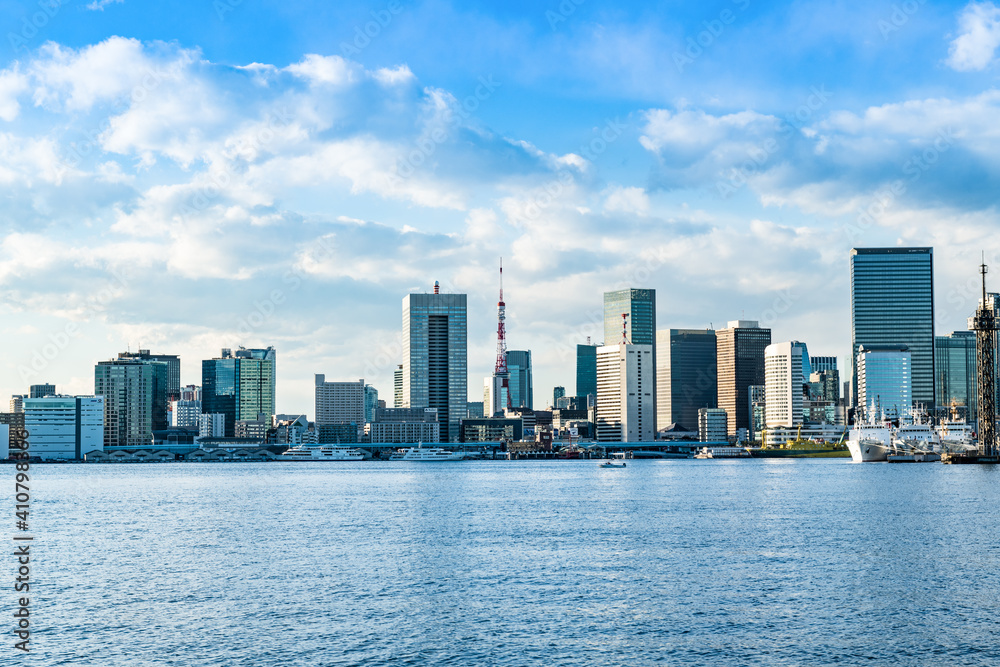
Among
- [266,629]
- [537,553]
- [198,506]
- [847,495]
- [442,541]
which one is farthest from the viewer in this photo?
[847,495]

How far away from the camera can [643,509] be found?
4075 inches

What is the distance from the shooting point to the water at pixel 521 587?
4144cm

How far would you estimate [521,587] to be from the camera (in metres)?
54.7

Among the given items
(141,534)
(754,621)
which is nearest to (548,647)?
(754,621)

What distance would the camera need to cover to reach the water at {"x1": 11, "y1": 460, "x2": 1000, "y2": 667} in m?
41.4

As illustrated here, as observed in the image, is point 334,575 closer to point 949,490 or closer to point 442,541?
point 442,541

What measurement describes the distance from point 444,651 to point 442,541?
34.1m

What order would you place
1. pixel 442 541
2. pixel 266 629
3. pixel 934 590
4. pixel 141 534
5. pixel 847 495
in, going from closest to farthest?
1. pixel 266 629
2. pixel 934 590
3. pixel 442 541
4. pixel 141 534
5. pixel 847 495

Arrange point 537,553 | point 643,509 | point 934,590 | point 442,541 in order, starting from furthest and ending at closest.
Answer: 1. point 643,509
2. point 442,541
3. point 537,553
4. point 934,590

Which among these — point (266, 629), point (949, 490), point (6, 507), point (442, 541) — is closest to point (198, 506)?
point (6, 507)

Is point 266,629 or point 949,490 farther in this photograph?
point 949,490

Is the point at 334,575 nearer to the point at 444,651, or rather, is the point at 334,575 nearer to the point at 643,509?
the point at 444,651

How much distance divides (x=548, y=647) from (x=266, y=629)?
12.6 m

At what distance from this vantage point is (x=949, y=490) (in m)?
130
